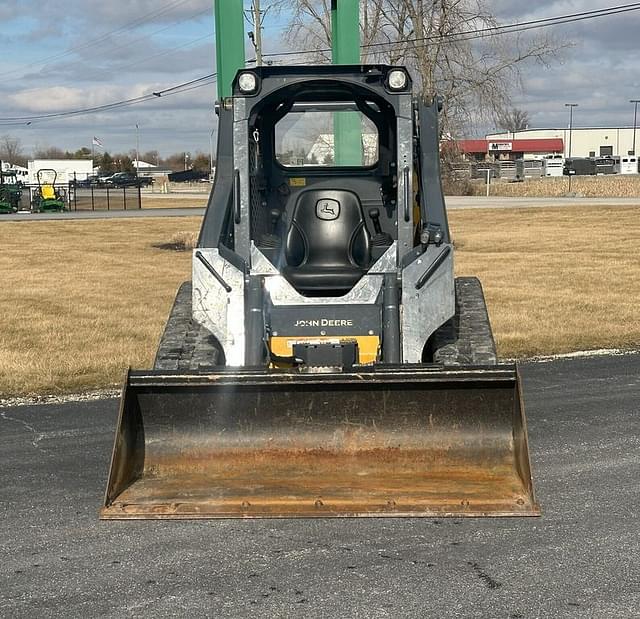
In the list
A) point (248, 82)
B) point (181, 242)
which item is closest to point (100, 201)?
point (181, 242)

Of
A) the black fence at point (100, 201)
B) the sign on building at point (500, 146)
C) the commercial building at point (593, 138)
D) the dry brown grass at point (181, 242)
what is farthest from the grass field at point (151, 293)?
the commercial building at point (593, 138)

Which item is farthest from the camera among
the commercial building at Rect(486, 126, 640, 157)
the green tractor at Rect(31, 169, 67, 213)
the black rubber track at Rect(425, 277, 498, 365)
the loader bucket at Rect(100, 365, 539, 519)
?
the commercial building at Rect(486, 126, 640, 157)

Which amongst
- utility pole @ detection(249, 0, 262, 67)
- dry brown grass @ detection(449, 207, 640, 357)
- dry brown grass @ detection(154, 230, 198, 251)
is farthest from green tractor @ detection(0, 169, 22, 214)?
dry brown grass @ detection(449, 207, 640, 357)

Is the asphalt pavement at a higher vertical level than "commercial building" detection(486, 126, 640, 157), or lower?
higher

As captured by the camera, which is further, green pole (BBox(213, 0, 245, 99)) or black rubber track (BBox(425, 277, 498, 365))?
green pole (BBox(213, 0, 245, 99))

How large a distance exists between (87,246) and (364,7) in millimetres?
18202

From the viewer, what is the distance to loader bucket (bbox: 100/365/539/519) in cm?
504

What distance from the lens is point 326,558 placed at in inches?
175

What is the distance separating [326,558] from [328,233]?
311cm

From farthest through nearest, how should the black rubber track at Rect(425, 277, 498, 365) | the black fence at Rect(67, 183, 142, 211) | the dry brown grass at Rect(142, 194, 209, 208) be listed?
the dry brown grass at Rect(142, 194, 209, 208) < the black fence at Rect(67, 183, 142, 211) < the black rubber track at Rect(425, 277, 498, 365)

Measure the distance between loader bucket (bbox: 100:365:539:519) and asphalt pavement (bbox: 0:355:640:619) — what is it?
27cm

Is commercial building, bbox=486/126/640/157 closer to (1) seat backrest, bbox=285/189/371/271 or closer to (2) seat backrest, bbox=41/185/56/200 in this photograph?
(2) seat backrest, bbox=41/185/56/200

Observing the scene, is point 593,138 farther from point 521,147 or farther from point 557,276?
point 557,276

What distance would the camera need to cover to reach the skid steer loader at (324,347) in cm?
486
